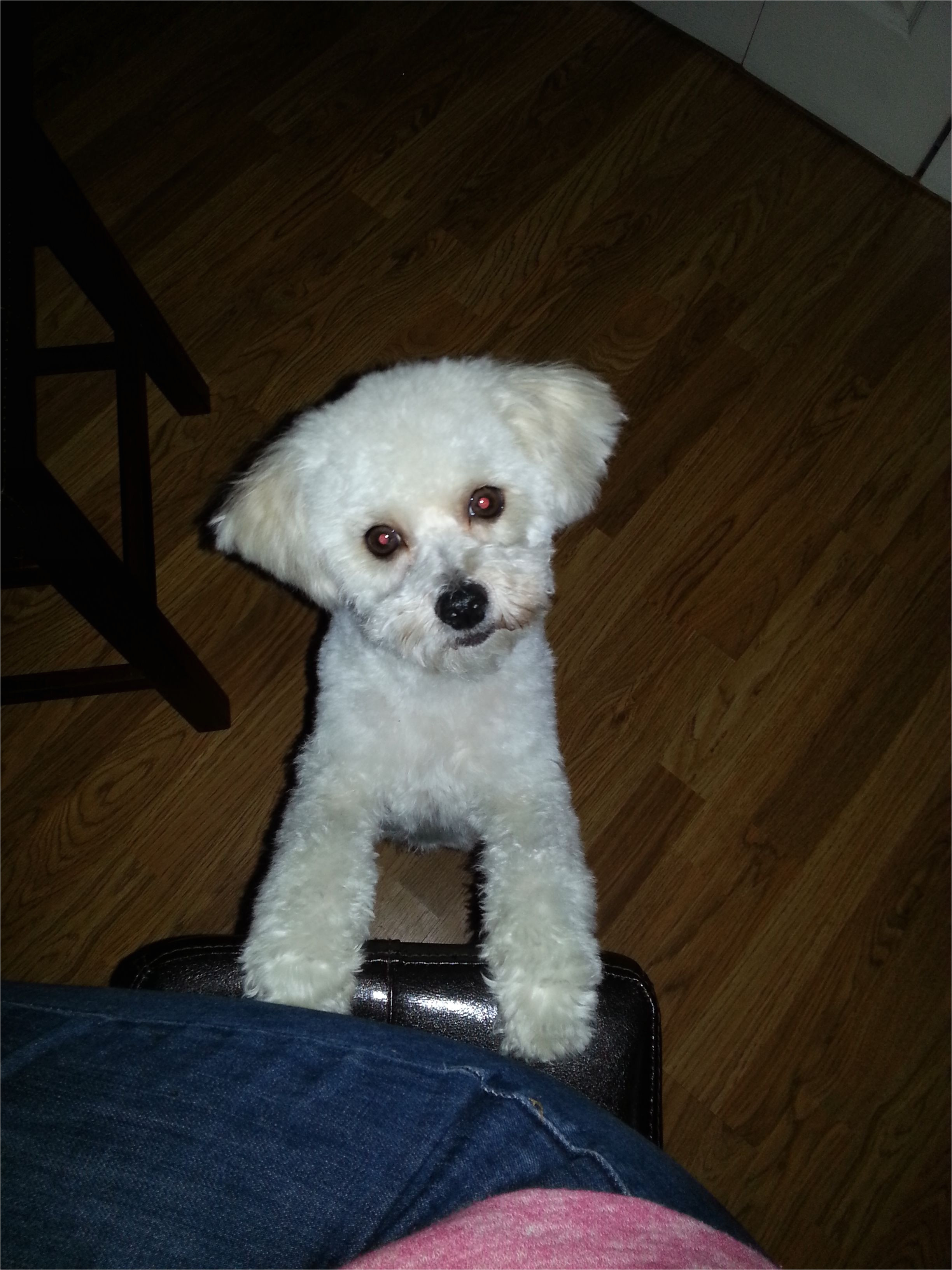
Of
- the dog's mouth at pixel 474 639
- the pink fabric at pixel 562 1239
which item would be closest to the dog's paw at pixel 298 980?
the pink fabric at pixel 562 1239

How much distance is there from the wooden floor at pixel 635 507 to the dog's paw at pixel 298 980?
0.60 metres

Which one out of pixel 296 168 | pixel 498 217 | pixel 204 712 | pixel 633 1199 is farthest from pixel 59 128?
pixel 633 1199

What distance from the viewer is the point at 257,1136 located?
2.86 ft

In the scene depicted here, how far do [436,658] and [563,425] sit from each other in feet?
1.37

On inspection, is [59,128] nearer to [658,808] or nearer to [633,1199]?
[658,808]

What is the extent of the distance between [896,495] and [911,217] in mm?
846

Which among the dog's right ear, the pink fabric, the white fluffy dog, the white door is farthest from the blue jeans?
the white door

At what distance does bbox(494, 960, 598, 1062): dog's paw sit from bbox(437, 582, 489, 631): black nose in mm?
482

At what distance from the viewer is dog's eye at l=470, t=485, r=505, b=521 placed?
1264 mm

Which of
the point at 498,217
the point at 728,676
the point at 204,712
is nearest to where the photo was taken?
the point at 204,712

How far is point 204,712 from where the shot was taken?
1731mm

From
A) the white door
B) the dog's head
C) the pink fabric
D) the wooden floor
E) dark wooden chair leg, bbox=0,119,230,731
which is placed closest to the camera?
the pink fabric

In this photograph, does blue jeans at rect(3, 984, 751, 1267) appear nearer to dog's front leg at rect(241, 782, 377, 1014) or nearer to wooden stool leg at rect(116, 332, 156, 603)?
dog's front leg at rect(241, 782, 377, 1014)

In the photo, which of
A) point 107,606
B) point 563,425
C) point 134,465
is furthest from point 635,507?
point 107,606
